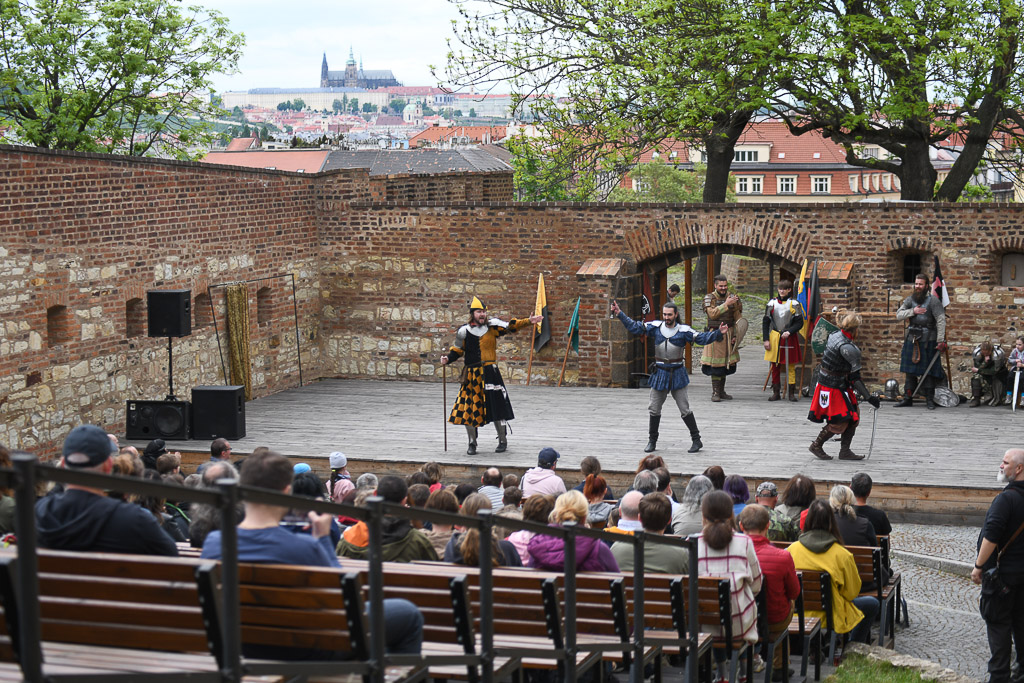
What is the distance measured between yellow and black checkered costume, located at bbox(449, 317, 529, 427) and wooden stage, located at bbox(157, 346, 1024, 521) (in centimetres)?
46

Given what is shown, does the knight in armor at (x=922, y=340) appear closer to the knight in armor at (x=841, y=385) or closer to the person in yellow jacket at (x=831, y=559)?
the knight in armor at (x=841, y=385)

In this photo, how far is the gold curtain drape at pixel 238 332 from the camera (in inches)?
637

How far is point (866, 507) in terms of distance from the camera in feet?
27.5

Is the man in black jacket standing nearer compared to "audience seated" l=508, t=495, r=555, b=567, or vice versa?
"audience seated" l=508, t=495, r=555, b=567

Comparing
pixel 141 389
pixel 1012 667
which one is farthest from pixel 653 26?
pixel 1012 667

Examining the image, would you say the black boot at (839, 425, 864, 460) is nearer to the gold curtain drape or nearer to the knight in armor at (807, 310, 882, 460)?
the knight in armor at (807, 310, 882, 460)

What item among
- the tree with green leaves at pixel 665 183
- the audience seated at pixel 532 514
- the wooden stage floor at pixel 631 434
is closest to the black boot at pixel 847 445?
the wooden stage floor at pixel 631 434

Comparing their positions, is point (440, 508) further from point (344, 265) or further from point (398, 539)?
point (344, 265)

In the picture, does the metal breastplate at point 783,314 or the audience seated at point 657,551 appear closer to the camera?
the audience seated at point 657,551

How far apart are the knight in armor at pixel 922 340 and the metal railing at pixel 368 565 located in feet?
34.0

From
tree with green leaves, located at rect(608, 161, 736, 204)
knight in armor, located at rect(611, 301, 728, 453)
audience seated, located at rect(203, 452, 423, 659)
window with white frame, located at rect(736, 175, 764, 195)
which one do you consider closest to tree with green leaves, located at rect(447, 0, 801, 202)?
Answer: knight in armor, located at rect(611, 301, 728, 453)

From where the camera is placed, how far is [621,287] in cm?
1697

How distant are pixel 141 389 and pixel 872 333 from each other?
9.46 m

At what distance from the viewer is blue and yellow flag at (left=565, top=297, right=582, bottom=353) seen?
1697 cm
